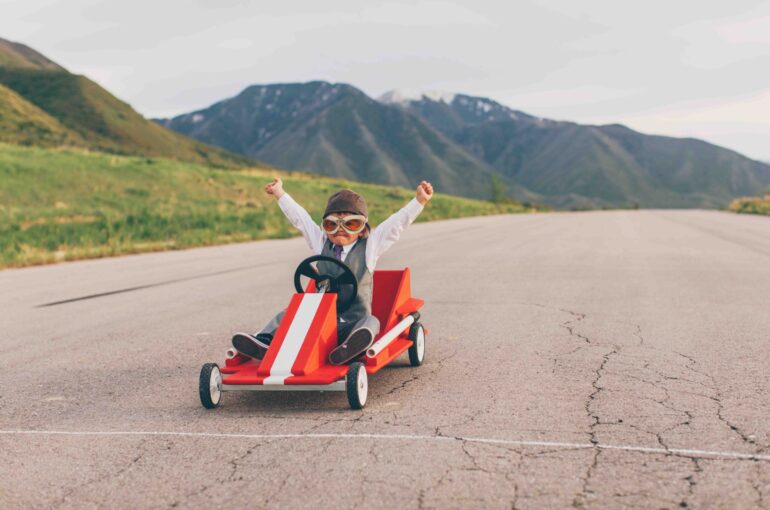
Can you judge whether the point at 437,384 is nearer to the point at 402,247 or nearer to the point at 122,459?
the point at 122,459

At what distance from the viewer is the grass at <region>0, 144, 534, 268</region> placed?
23344mm

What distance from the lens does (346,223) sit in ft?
20.7

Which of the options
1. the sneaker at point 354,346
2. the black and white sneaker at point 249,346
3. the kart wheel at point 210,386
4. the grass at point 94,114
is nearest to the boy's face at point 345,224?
the sneaker at point 354,346

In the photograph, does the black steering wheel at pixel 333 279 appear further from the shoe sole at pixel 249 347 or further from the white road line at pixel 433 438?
the white road line at pixel 433 438

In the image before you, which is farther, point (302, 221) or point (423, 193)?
point (302, 221)

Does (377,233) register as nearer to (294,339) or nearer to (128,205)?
(294,339)

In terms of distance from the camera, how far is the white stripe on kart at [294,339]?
5.43 m

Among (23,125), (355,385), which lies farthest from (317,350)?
(23,125)

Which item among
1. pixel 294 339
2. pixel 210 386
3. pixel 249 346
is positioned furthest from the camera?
pixel 249 346

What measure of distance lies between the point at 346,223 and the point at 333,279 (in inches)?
17.0

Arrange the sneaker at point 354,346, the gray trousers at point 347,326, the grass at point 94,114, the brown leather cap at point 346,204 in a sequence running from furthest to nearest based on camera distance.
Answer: the grass at point 94,114 < the brown leather cap at point 346,204 < the gray trousers at point 347,326 < the sneaker at point 354,346

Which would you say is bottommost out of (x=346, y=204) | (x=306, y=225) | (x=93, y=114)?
(x=306, y=225)

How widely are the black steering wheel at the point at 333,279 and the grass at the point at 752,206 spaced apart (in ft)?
139

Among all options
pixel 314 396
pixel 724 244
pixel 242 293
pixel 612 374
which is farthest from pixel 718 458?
pixel 724 244
